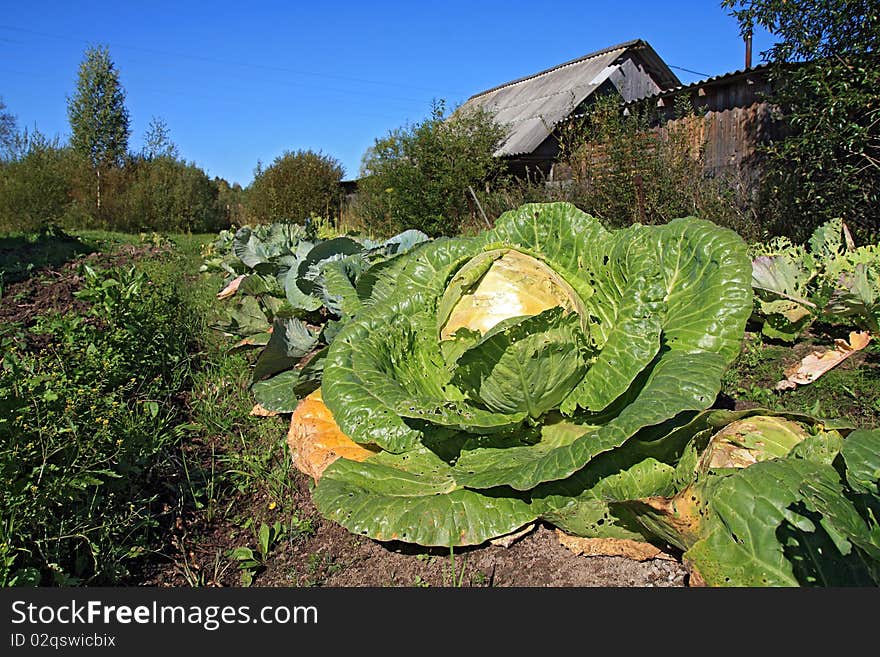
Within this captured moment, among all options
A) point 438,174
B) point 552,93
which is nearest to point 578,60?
point 552,93

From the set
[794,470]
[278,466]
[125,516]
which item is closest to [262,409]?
[278,466]

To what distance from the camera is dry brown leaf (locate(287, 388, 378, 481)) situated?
2.69 meters

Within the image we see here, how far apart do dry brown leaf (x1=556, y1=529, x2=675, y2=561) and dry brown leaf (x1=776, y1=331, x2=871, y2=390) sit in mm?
1602

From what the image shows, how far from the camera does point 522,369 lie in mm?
2078

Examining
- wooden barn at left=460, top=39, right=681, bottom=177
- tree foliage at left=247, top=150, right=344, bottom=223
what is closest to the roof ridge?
wooden barn at left=460, top=39, right=681, bottom=177

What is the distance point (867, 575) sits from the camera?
58.3 inches

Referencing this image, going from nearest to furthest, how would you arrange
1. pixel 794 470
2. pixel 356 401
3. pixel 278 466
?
pixel 794 470, pixel 356 401, pixel 278 466

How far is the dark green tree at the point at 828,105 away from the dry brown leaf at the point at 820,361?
3261mm

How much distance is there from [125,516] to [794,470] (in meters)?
2.57

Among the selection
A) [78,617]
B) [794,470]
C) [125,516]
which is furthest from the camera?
[125,516]

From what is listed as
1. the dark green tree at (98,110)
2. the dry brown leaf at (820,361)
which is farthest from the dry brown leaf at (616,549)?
the dark green tree at (98,110)

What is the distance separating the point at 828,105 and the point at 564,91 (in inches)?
428

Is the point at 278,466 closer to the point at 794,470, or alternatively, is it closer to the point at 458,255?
the point at 458,255

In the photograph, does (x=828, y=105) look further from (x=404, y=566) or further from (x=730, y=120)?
(x=404, y=566)
